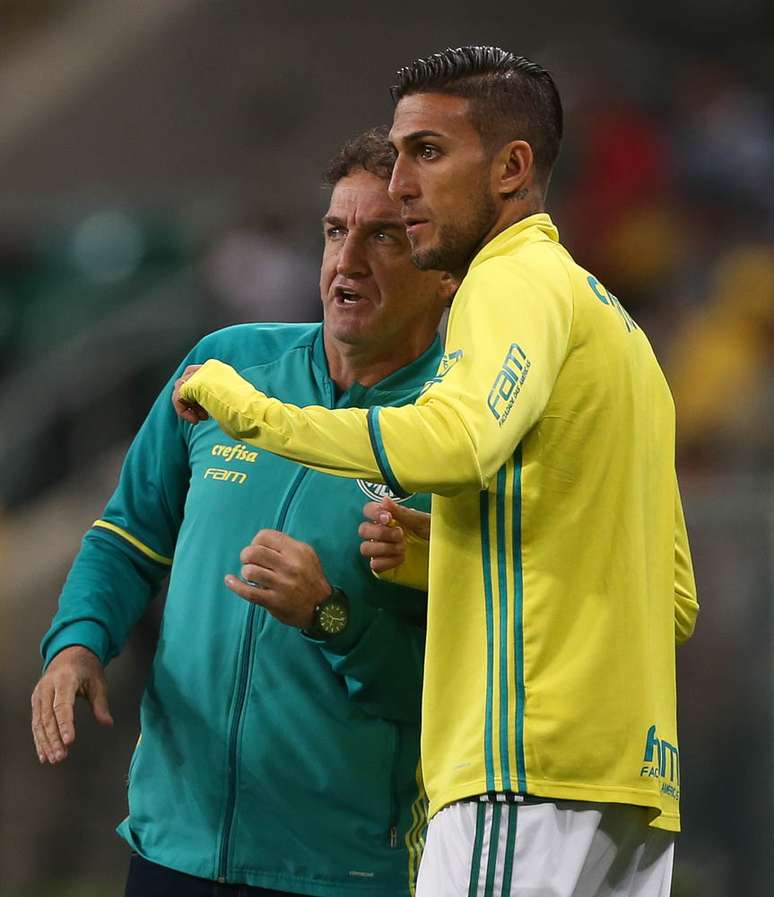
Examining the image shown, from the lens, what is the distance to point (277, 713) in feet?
9.00

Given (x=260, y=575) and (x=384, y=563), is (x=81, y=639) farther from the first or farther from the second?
(x=384, y=563)

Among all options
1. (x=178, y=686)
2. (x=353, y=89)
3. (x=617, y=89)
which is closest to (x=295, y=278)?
(x=617, y=89)

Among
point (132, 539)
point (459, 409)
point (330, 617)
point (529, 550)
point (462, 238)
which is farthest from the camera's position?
point (132, 539)

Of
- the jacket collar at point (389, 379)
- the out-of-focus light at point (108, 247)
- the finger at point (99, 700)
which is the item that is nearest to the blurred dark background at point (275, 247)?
the out-of-focus light at point (108, 247)

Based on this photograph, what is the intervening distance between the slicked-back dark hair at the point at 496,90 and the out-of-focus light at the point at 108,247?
666cm

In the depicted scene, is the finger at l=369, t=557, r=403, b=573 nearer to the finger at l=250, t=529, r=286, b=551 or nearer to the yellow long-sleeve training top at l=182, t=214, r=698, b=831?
the finger at l=250, t=529, r=286, b=551

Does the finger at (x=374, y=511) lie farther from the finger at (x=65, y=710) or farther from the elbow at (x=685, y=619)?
the finger at (x=65, y=710)

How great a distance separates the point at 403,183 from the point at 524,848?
1.00 metres

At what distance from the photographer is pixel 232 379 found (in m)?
2.19

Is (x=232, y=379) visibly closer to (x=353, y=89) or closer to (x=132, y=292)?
(x=132, y=292)

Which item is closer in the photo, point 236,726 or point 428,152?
point 428,152

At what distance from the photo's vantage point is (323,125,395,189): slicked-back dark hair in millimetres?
2920

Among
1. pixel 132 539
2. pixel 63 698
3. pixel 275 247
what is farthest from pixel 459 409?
pixel 275 247

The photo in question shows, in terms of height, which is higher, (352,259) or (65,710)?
(352,259)
